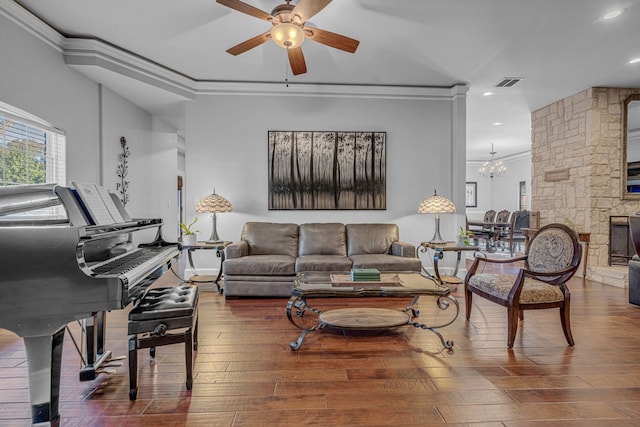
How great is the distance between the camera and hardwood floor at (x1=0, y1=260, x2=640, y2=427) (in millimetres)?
1698

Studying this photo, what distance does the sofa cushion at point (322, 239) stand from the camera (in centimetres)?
441

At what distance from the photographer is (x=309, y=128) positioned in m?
4.90

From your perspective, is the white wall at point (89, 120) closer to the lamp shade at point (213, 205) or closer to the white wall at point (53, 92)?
the white wall at point (53, 92)

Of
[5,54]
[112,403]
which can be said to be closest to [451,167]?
[112,403]

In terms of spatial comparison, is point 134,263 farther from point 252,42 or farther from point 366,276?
point 252,42

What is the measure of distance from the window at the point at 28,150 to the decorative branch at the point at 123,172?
1.00m

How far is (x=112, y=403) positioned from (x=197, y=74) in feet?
13.3

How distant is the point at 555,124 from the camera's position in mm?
5551

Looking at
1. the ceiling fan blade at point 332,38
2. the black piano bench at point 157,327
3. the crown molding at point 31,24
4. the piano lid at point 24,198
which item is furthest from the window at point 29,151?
the ceiling fan blade at point 332,38

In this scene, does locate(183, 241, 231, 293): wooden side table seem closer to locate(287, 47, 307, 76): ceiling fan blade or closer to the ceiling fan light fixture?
locate(287, 47, 307, 76): ceiling fan blade

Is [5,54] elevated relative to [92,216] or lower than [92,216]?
elevated

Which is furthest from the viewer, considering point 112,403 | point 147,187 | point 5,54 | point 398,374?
point 147,187

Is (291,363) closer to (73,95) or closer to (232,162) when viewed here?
(232,162)

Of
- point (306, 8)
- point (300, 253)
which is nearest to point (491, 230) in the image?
point (300, 253)
